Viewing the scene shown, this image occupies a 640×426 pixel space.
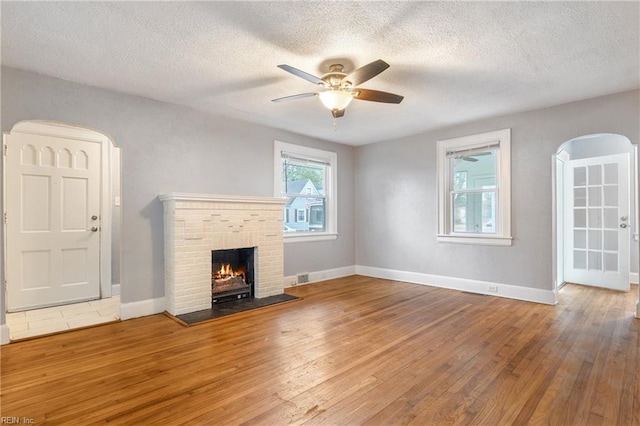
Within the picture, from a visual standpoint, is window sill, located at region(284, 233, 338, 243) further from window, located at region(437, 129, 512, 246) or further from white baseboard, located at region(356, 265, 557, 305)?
window, located at region(437, 129, 512, 246)

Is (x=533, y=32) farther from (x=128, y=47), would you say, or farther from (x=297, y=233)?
(x=297, y=233)

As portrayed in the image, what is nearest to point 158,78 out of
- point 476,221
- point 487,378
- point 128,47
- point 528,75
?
point 128,47

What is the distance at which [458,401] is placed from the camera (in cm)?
197

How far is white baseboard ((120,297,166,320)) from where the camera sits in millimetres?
3521

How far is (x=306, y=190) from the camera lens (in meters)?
5.59

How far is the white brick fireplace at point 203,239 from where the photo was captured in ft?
11.9

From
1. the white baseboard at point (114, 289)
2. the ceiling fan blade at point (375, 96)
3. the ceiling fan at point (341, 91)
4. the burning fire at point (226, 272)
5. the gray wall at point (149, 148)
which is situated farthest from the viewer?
the white baseboard at point (114, 289)

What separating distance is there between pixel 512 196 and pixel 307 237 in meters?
3.11

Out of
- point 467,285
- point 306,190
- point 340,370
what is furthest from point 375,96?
point 467,285

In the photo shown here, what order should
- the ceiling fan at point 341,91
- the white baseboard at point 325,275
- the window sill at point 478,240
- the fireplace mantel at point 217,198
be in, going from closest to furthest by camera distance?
the ceiling fan at point 341,91 < the fireplace mantel at point 217,198 < the window sill at point 478,240 < the white baseboard at point 325,275

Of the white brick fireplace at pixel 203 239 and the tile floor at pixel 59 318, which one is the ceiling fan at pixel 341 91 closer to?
the white brick fireplace at pixel 203 239

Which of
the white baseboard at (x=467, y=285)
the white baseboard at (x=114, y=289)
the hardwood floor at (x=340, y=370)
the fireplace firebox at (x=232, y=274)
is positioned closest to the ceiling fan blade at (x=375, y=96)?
the hardwood floor at (x=340, y=370)

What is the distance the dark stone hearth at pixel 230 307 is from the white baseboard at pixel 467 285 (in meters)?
2.07

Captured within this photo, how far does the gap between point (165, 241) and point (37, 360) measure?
156 centimetres
